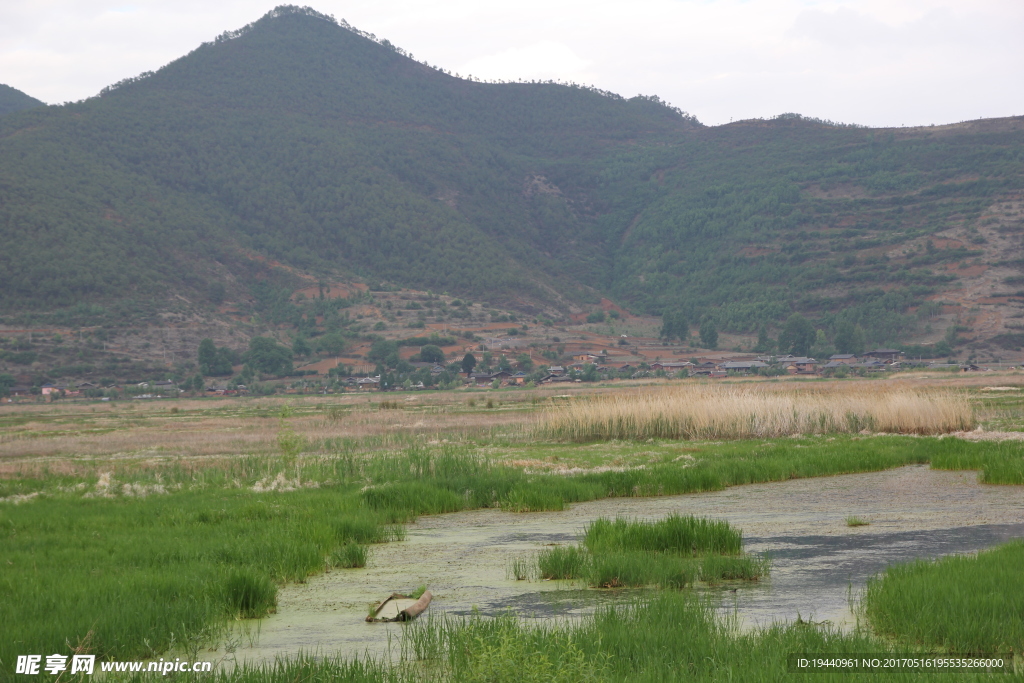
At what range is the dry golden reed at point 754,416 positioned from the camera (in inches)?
1077

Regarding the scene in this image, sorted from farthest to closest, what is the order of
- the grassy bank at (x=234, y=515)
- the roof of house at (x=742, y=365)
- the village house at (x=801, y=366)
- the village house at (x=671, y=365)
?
the village house at (x=671, y=365)
the roof of house at (x=742, y=365)
the village house at (x=801, y=366)
the grassy bank at (x=234, y=515)

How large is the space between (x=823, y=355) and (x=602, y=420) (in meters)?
77.9

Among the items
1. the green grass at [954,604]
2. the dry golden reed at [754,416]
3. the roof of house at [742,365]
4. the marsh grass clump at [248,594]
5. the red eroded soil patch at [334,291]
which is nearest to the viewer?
the green grass at [954,604]

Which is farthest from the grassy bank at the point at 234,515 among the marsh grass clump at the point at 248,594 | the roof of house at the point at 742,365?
the roof of house at the point at 742,365

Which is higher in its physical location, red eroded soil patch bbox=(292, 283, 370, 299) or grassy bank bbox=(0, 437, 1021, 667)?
red eroded soil patch bbox=(292, 283, 370, 299)

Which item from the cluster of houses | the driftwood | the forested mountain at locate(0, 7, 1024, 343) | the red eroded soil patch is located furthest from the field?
the red eroded soil patch

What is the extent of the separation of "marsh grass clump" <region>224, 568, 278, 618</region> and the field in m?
0.03

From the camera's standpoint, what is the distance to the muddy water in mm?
8906

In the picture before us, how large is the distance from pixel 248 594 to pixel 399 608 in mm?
1661

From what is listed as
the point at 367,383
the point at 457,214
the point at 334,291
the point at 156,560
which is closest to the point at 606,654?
the point at 156,560

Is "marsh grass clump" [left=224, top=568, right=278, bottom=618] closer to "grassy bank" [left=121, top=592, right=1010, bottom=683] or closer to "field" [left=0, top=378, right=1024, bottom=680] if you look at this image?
"field" [left=0, top=378, right=1024, bottom=680]

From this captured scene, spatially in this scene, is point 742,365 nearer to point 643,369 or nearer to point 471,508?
point 643,369

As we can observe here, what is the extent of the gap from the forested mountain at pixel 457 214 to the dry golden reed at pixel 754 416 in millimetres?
75370

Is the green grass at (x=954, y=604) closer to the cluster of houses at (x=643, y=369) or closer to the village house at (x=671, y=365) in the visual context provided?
the cluster of houses at (x=643, y=369)
